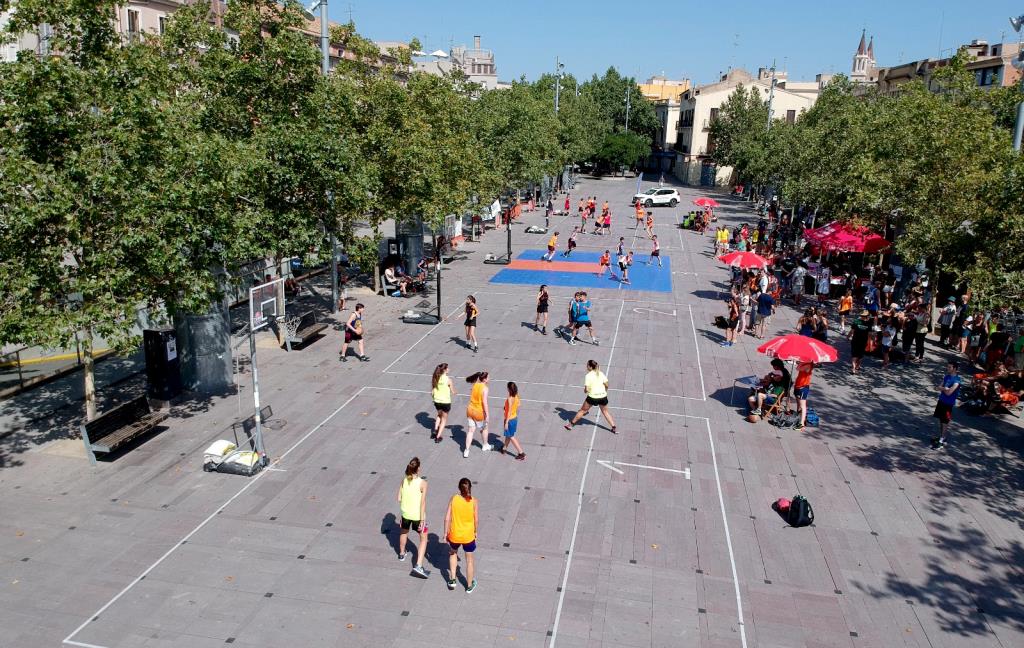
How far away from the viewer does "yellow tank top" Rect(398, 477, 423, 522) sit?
9617 mm

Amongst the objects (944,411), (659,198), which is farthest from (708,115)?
(944,411)

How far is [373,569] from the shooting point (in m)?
9.88

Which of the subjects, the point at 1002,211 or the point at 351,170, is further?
the point at 351,170

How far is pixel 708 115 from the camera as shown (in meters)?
79.6

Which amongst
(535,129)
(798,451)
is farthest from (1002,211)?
(535,129)

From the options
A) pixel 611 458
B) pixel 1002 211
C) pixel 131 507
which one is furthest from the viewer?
pixel 1002 211

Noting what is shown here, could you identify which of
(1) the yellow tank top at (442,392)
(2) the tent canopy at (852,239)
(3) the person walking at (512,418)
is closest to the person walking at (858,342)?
(2) the tent canopy at (852,239)

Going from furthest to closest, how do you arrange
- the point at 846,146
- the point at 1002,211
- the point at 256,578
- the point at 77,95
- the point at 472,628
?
the point at 846,146 < the point at 1002,211 < the point at 77,95 < the point at 256,578 < the point at 472,628

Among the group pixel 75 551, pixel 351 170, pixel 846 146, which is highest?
pixel 846 146

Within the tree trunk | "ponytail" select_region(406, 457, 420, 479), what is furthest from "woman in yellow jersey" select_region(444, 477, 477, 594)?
the tree trunk

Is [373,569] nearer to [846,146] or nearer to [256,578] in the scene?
[256,578]

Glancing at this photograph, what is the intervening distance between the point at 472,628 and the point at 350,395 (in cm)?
→ 830

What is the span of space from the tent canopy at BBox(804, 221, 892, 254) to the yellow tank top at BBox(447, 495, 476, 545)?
69.1 ft

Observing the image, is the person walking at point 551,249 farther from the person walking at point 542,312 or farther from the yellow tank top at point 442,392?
the yellow tank top at point 442,392
